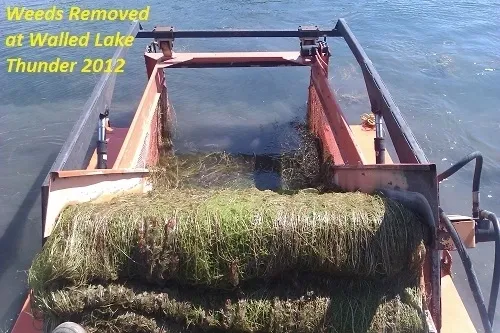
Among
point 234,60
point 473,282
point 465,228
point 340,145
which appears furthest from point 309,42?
point 473,282

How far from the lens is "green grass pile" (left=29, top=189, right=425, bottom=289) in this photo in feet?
9.12

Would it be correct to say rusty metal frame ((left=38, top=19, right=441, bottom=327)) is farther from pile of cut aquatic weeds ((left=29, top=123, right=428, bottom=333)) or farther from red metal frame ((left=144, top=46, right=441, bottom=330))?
pile of cut aquatic weeds ((left=29, top=123, right=428, bottom=333))

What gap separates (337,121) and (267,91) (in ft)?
13.2

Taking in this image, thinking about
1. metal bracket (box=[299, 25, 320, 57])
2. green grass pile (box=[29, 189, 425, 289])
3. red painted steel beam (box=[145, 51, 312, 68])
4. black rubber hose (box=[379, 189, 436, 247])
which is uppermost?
metal bracket (box=[299, 25, 320, 57])

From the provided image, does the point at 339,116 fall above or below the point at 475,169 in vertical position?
above

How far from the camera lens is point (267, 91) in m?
9.08

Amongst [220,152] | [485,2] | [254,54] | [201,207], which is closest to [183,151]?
[220,152]

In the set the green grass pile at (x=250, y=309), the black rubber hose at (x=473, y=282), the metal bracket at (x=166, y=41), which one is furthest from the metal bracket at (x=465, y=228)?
the metal bracket at (x=166, y=41)

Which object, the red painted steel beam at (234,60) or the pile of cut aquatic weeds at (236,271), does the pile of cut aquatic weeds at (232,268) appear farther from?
the red painted steel beam at (234,60)

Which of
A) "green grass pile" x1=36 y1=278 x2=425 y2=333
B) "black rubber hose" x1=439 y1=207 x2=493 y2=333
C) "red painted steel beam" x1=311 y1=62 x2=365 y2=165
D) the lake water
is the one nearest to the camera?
"black rubber hose" x1=439 y1=207 x2=493 y2=333

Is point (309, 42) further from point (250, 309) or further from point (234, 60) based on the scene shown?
point (250, 309)

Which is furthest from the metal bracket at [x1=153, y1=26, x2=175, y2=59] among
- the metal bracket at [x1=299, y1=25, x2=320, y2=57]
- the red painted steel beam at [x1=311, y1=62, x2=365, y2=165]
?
the red painted steel beam at [x1=311, y1=62, x2=365, y2=165]

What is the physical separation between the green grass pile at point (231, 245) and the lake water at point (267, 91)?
7.99 ft

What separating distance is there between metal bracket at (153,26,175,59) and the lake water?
1.35 metres
